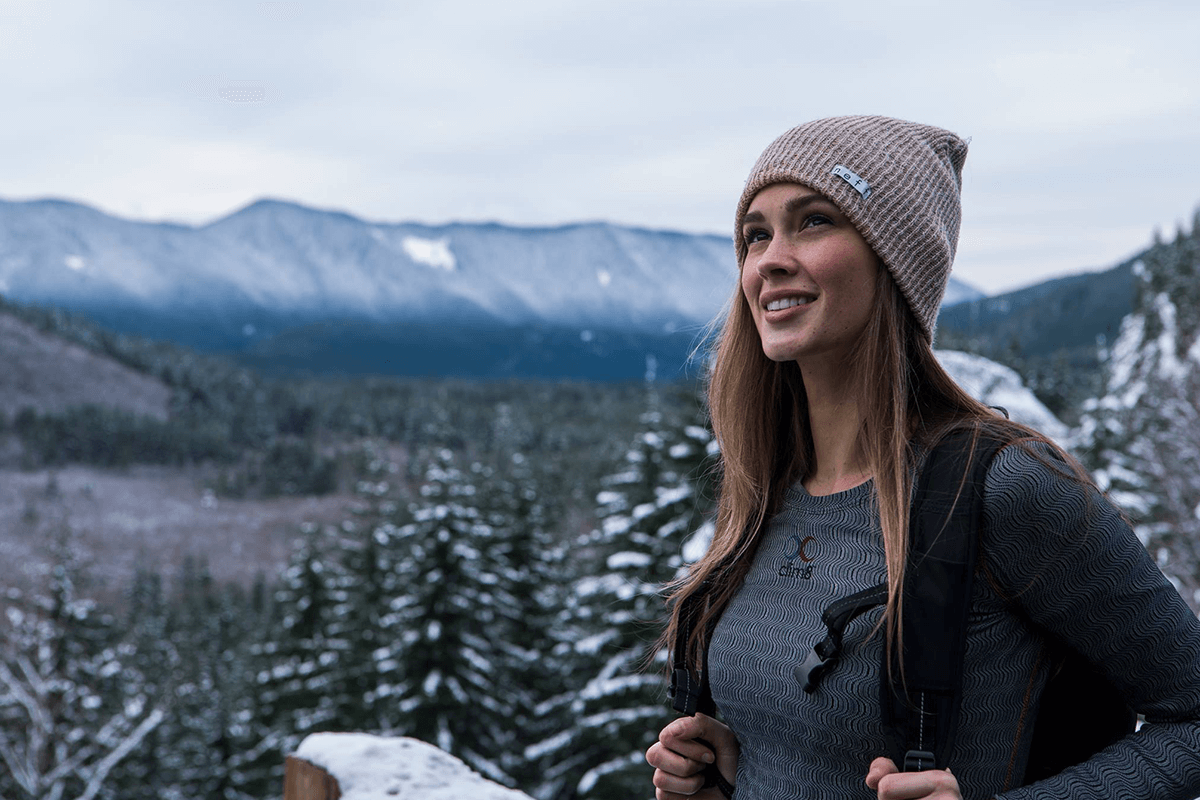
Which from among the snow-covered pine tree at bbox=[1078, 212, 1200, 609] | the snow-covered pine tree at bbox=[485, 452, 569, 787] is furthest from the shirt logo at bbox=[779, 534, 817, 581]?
the snow-covered pine tree at bbox=[485, 452, 569, 787]

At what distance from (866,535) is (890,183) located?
0.69 metres

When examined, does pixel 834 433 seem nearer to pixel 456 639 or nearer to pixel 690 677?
pixel 690 677

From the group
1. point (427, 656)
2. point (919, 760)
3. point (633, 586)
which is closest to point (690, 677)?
point (919, 760)

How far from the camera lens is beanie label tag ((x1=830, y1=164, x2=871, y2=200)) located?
1.94 m

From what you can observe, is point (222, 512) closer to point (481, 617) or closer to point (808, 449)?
point (481, 617)

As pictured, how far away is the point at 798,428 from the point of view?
2354mm

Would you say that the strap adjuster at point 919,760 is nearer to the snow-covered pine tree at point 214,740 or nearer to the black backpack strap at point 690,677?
the black backpack strap at point 690,677

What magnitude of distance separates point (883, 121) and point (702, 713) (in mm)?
1350

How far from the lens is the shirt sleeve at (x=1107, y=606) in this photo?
167 cm

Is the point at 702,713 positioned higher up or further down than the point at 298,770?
higher up

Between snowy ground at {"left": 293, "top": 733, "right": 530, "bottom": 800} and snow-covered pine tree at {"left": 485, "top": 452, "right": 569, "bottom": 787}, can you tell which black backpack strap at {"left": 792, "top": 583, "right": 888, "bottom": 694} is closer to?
snowy ground at {"left": 293, "top": 733, "right": 530, "bottom": 800}

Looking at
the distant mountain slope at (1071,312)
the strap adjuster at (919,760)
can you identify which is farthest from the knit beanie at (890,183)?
the distant mountain slope at (1071,312)

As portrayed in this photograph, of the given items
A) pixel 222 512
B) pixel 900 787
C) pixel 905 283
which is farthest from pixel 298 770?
pixel 222 512

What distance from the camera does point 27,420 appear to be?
577 ft
